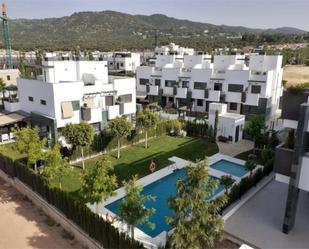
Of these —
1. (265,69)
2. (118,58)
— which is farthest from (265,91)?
(118,58)

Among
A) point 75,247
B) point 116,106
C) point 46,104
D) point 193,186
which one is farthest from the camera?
point 116,106

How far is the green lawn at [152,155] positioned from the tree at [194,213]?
38.0ft

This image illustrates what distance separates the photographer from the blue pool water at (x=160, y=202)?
17094mm

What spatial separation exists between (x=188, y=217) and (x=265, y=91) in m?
32.9

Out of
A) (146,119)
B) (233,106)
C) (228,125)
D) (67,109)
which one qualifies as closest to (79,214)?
(67,109)

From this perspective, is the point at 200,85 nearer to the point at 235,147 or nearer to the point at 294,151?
the point at 235,147

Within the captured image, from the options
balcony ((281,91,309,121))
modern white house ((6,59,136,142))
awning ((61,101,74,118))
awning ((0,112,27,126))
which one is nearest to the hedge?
awning ((61,101,74,118))

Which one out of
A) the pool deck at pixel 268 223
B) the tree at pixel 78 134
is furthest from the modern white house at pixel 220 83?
the tree at pixel 78 134

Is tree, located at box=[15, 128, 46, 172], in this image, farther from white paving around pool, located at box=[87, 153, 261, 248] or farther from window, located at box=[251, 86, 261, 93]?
window, located at box=[251, 86, 261, 93]

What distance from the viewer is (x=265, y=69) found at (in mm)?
43844

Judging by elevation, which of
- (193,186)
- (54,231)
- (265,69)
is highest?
(265,69)

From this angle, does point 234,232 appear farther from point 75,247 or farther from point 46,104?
point 46,104

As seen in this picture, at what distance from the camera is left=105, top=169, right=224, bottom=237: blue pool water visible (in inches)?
673

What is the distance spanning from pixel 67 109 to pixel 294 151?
72.7 feet
